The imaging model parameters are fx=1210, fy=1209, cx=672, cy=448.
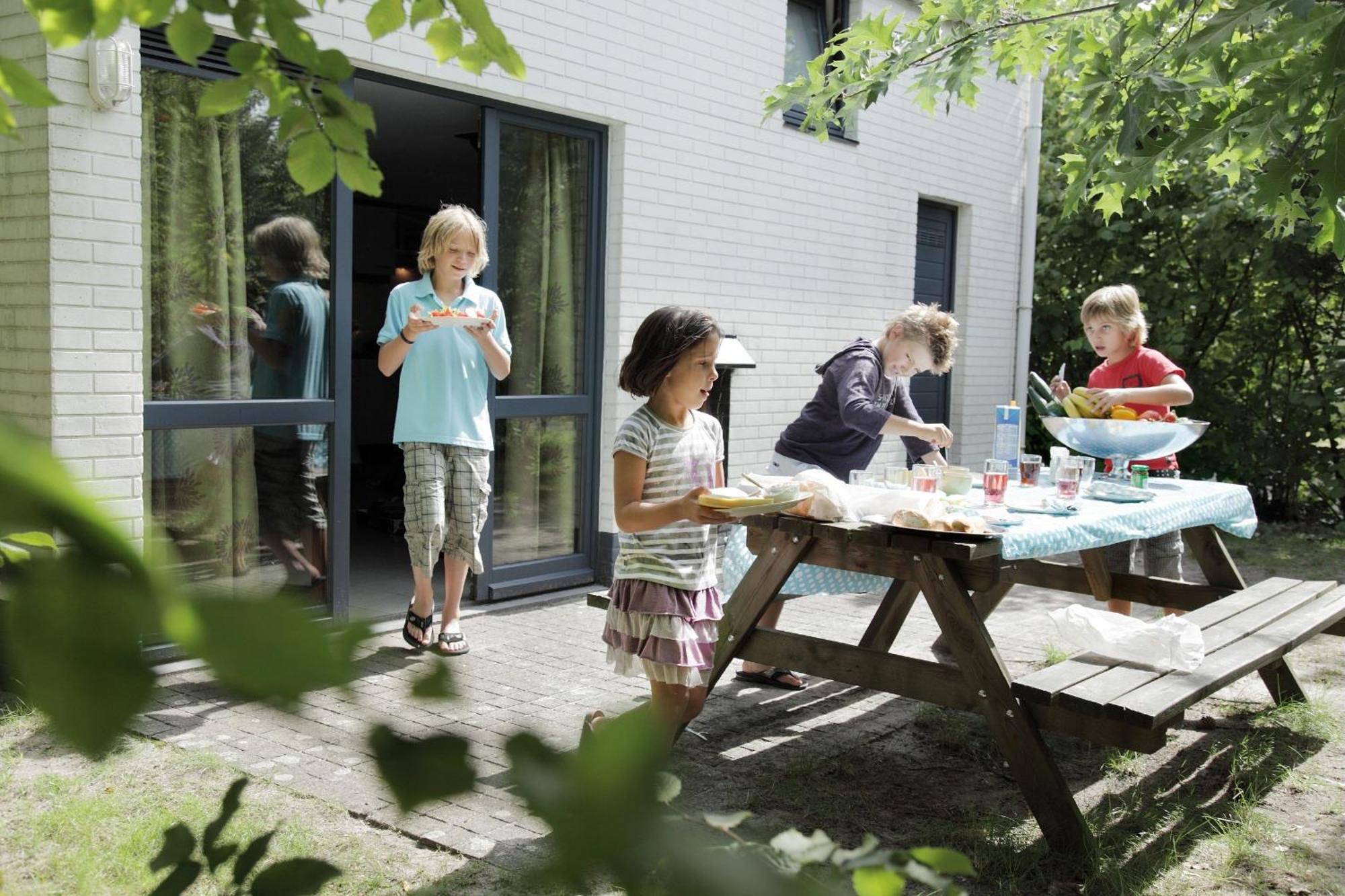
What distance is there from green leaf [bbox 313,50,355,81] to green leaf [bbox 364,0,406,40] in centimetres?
12

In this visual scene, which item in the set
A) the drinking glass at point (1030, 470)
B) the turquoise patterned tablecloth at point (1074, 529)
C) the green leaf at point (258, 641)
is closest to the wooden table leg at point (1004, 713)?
the turquoise patterned tablecloth at point (1074, 529)

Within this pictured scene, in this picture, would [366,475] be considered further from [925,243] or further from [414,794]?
[414,794]

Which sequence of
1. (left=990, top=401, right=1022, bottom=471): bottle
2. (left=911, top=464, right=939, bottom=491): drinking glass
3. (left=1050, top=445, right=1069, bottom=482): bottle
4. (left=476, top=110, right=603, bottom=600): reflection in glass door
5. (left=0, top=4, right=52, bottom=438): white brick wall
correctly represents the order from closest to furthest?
(left=911, top=464, right=939, bottom=491): drinking glass → (left=0, top=4, right=52, bottom=438): white brick wall → (left=1050, top=445, right=1069, bottom=482): bottle → (left=990, top=401, right=1022, bottom=471): bottle → (left=476, top=110, right=603, bottom=600): reflection in glass door

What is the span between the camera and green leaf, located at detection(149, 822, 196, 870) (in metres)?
0.60

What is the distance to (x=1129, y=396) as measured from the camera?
5.29 metres

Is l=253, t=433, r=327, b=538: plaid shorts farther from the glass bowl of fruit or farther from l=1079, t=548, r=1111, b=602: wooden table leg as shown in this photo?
l=1079, t=548, r=1111, b=602: wooden table leg

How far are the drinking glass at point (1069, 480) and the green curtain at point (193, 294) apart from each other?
131 inches

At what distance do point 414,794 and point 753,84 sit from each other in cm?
788

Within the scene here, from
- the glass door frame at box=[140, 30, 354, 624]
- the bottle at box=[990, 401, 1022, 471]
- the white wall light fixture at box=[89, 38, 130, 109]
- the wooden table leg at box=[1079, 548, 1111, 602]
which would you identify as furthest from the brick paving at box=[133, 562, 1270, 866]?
the white wall light fixture at box=[89, 38, 130, 109]

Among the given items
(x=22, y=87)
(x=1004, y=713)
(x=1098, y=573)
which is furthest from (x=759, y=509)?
(x=22, y=87)

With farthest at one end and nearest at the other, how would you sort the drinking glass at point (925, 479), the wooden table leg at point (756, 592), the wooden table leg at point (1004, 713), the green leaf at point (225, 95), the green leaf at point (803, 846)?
the drinking glass at point (925, 479), the wooden table leg at point (756, 592), the wooden table leg at point (1004, 713), the green leaf at point (225, 95), the green leaf at point (803, 846)

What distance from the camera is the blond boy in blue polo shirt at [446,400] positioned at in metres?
5.51

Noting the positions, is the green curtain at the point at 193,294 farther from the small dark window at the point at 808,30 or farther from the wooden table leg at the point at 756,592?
the small dark window at the point at 808,30

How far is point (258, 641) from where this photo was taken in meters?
0.34
